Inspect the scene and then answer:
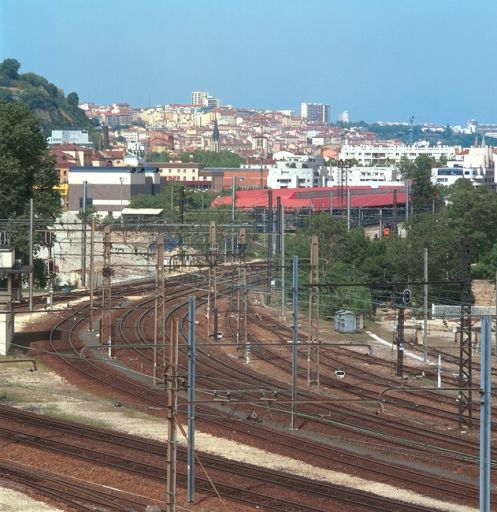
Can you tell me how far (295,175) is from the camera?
4119 inches

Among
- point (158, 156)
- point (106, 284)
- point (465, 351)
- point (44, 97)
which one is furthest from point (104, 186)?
point (158, 156)

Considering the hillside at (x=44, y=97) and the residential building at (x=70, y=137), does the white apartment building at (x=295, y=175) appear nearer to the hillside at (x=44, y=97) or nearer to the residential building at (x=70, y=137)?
the residential building at (x=70, y=137)

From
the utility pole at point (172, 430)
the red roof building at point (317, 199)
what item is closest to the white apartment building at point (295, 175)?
the red roof building at point (317, 199)

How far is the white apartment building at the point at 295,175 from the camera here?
104 m

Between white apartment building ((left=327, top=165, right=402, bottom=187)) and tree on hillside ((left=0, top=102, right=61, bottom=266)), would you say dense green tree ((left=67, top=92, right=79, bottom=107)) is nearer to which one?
white apartment building ((left=327, top=165, right=402, bottom=187))

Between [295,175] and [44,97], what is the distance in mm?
44367

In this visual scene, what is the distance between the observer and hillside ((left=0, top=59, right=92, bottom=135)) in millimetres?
137500

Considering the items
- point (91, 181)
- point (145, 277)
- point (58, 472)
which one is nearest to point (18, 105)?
point (145, 277)

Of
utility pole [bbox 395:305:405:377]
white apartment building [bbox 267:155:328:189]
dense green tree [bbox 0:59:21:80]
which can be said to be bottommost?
utility pole [bbox 395:305:405:377]

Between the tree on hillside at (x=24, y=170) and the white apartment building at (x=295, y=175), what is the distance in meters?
71.5

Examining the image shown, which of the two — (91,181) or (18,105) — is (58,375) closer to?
(18,105)

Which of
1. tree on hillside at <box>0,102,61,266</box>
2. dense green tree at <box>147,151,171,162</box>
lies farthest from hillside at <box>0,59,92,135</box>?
tree on hillside at <box>0,102,61,266</box>

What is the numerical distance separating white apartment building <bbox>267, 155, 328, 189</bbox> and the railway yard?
81.3 m

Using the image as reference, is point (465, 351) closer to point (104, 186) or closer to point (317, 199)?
point (317, 199)
